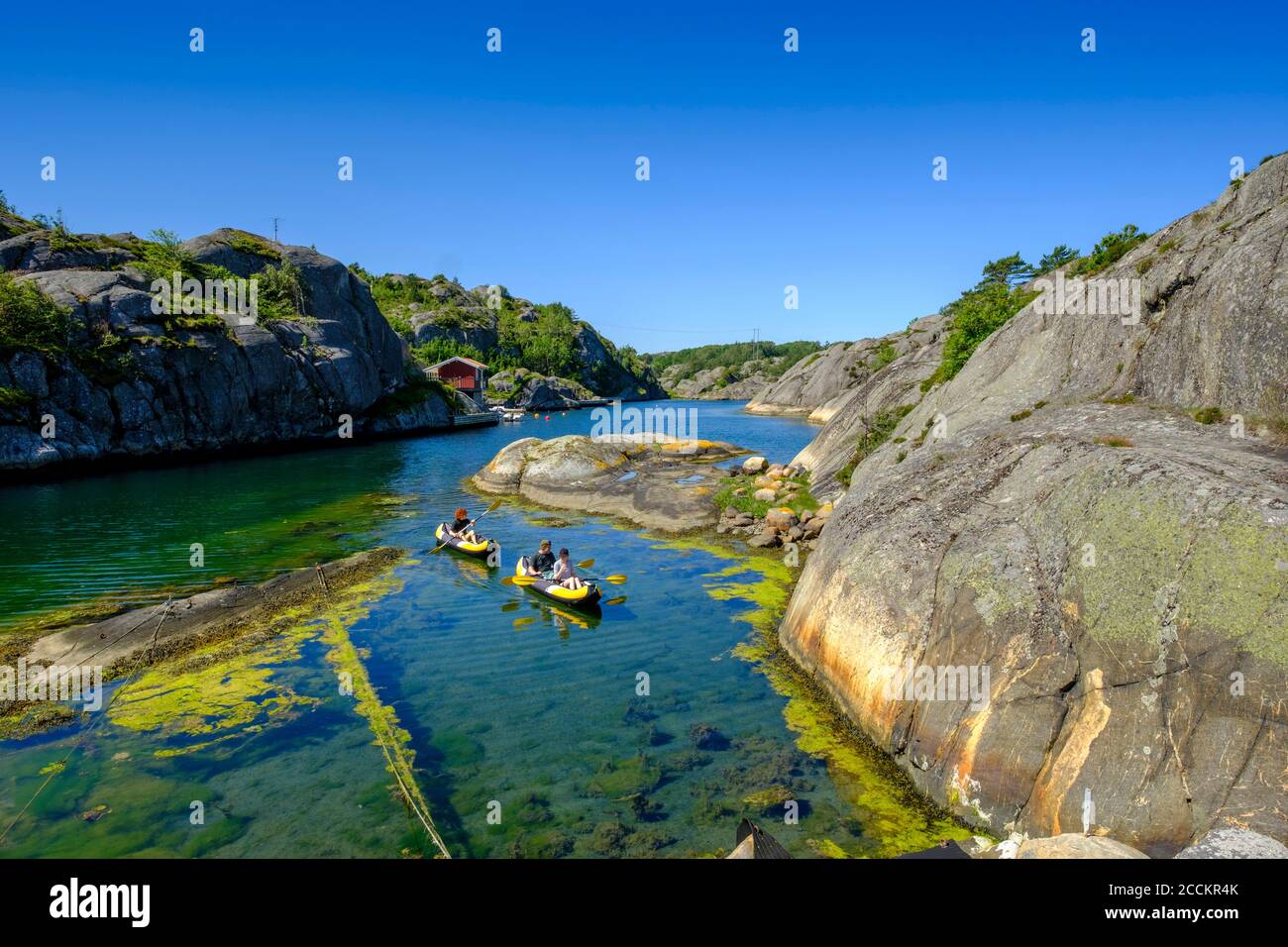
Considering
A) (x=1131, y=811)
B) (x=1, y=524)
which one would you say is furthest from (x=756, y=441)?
(x=1131, y=811)

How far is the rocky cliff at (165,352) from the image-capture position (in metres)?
55.4

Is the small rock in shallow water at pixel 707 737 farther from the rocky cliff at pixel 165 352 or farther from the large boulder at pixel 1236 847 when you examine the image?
the rocky cliff at pixel 165 352

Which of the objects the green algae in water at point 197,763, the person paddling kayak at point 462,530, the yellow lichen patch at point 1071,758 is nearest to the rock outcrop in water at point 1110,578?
the yellow lichen patch at point 1071,758

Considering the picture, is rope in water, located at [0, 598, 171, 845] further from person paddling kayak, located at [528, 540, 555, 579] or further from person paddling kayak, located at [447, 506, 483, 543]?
person paddling kayak, located at [528, 540, 555, 579]

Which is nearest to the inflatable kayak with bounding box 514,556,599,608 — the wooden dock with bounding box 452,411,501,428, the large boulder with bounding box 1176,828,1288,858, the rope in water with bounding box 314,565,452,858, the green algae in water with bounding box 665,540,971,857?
the green algae in water with bounding box 665,540,971,857

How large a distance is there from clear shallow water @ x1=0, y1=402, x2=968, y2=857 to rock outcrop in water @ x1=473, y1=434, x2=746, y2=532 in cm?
562

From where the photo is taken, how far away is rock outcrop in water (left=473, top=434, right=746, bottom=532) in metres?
39.1

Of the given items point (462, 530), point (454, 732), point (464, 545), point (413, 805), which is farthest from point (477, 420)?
point (413, 805)

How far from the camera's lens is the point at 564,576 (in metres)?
26.1

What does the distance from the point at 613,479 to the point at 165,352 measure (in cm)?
4901

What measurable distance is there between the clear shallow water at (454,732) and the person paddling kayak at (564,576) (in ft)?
3.81

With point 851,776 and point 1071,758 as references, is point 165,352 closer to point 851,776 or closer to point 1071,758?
point 851,776

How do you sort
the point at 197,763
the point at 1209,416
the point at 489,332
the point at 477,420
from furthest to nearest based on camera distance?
the point at 489,332, the point at 477,420, the point at 1209,416, the point at 197,763

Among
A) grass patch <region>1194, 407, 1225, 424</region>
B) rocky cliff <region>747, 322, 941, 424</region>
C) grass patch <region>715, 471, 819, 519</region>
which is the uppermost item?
rocky cliff <region>747, 322, 941, 424</region>
